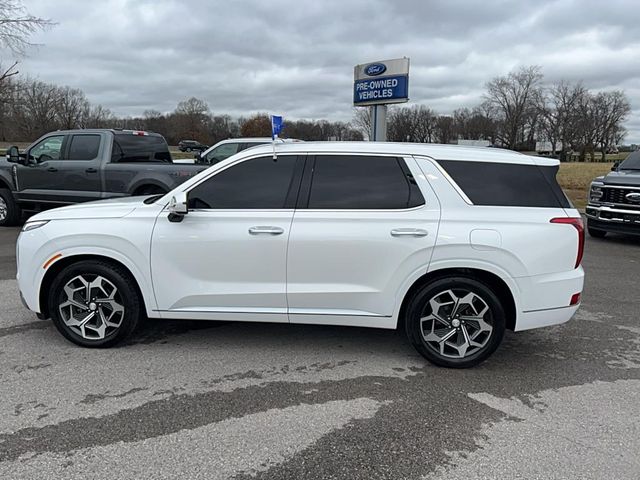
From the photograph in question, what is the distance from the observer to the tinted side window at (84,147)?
9.80 meters

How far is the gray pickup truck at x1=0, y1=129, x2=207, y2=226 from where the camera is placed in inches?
373

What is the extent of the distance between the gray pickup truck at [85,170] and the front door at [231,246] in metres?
5.44

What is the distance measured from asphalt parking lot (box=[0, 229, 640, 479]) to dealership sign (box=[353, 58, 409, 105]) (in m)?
14.0

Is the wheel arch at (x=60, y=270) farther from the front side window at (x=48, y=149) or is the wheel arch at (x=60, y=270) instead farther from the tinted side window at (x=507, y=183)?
the front side window at (x=48, y=149)

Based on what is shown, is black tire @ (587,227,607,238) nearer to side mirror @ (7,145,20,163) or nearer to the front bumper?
the front bumper

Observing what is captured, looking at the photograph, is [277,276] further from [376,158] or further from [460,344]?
[460,344]

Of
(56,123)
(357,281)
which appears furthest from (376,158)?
(56,123)

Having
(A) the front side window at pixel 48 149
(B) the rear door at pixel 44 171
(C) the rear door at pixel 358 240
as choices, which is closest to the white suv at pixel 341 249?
(C) the rear door at pixel 358 240

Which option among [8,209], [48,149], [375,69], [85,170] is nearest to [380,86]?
[375,69]

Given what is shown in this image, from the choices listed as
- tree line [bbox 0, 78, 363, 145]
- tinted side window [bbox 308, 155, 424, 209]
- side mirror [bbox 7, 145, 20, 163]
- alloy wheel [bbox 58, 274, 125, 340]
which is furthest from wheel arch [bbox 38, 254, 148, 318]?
tree line [bbox 0, 78, 363, 145]

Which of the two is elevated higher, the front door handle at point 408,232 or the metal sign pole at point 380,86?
the metal sign pole at point 380,86

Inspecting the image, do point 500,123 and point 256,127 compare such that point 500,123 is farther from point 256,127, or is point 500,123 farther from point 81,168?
point 81,168

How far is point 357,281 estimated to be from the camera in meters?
3.91

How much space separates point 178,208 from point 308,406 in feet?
6.00
